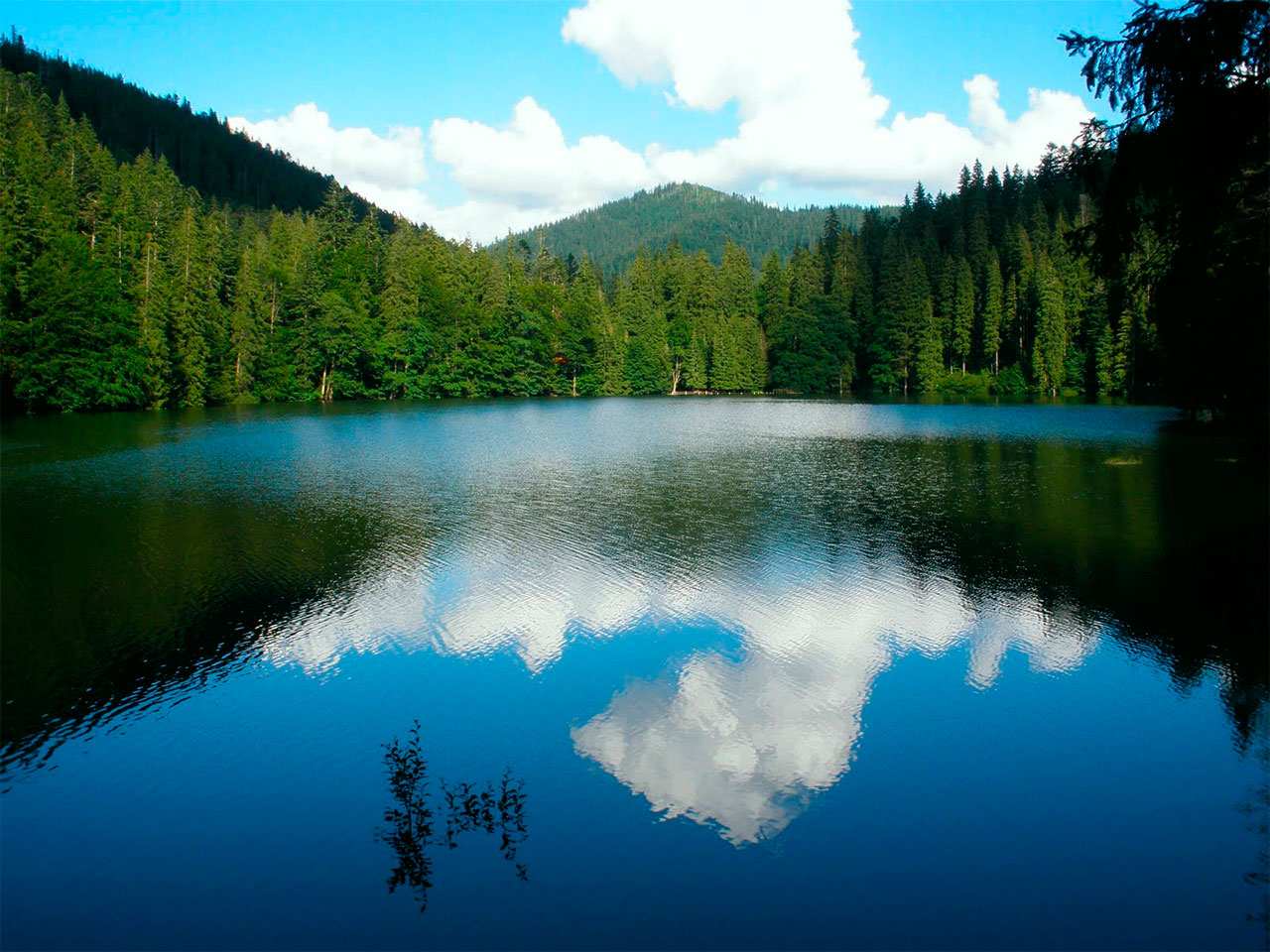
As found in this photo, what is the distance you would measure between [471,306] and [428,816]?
7735 centimetres

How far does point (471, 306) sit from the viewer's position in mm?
80000

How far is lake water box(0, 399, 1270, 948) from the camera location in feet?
18.3

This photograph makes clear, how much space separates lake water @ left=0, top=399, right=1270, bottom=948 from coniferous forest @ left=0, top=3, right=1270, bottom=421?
4.19 m

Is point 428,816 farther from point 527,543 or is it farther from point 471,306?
point 471,306

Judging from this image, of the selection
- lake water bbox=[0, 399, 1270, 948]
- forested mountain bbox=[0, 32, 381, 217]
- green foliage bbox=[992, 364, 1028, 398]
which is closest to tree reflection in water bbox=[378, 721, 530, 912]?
lake water bbox=[0, 399, 1270, 948]

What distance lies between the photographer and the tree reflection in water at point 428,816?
597 centimetres

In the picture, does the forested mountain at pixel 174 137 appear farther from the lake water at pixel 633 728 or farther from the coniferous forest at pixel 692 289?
the lake water at pixel 633 728

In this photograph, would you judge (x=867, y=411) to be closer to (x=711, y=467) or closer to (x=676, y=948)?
(x=711, y=467)

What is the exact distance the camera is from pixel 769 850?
616cm

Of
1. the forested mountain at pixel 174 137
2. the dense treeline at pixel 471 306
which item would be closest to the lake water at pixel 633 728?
the dense treeline at pixel 471 306

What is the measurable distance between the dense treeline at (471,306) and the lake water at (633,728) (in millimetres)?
32012

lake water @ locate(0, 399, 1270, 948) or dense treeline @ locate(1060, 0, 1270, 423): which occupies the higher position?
dense treeline @ locate(1060, 0, 1270, 423)

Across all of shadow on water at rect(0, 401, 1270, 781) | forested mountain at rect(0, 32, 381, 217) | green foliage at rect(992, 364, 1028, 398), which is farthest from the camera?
forested mountain at rect(0, 32, 381, 217)

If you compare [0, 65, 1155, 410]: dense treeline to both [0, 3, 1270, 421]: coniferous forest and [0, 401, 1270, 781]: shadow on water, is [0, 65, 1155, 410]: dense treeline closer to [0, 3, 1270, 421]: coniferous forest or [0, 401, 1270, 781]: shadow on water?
[0, 3, 1270, 421]: coniferous forest
